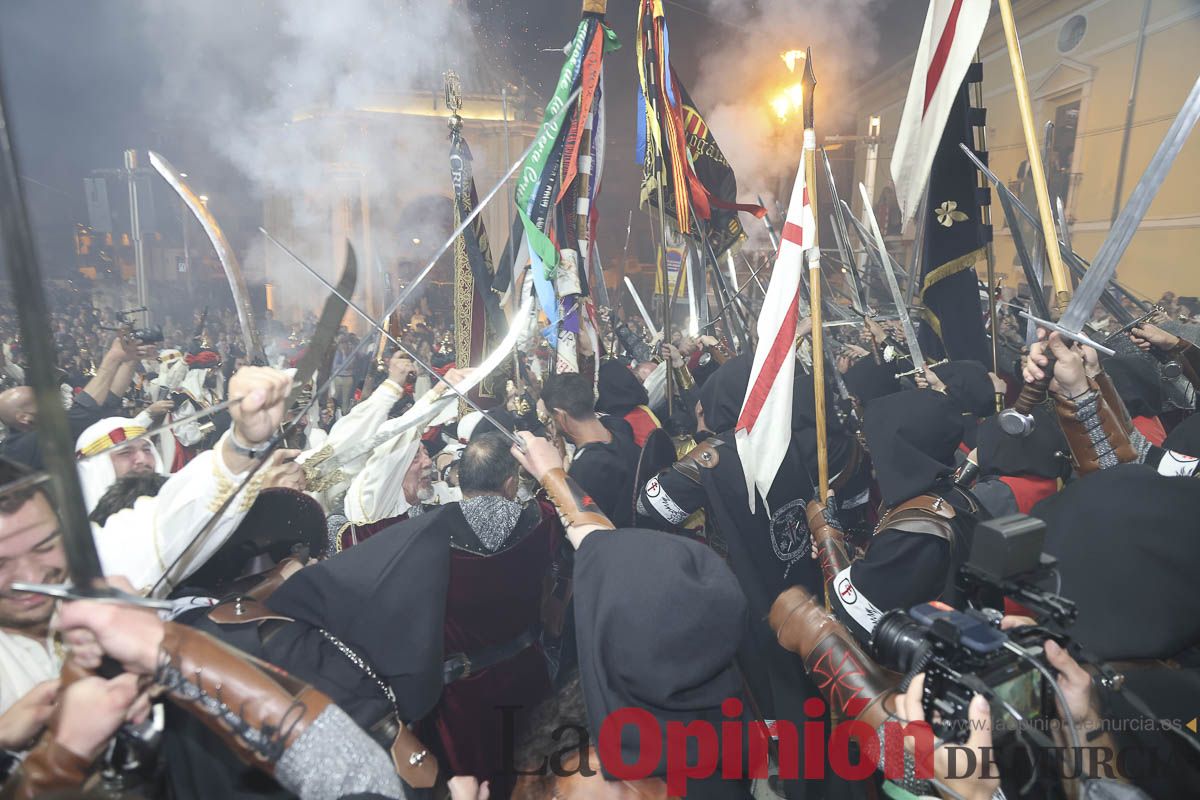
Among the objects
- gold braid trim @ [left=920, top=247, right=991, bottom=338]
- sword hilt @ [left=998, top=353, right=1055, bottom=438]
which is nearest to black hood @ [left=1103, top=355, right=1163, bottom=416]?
gold braid trim @ [left=920, top=247, right=991, bottom=338]

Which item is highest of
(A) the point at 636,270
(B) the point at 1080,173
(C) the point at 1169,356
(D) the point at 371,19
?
(D) the point at 371,19

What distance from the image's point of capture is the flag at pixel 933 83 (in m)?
2.67

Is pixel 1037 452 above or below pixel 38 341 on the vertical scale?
below

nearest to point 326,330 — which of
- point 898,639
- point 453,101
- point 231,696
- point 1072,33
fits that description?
point 231,696

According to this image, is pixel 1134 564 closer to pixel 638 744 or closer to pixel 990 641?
pixel 990 641

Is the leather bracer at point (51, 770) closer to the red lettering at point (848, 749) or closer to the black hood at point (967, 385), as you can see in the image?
the red lettering at point (848, 749)

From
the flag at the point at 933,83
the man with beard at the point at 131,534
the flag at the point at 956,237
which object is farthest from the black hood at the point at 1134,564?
the man with beard at the point at 131,534

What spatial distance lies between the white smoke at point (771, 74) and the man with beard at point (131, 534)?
2021cm

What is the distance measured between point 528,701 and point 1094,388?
2461mm

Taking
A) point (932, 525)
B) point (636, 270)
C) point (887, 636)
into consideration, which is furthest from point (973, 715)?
point (636, 270)

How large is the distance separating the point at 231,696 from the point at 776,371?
2.30 m

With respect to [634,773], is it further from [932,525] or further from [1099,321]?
[1099,321]

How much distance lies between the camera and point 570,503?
204cm

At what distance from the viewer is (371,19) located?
2334cm
